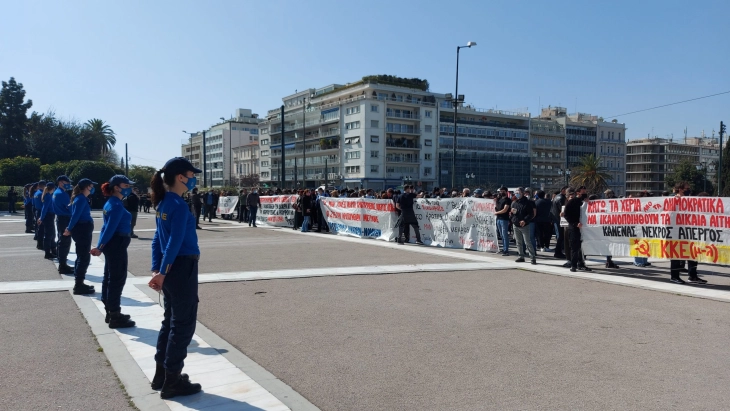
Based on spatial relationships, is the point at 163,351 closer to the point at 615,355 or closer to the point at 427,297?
the point at 615,355

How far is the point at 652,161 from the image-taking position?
6181 inches

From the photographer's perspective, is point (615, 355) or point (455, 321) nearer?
point (615, 355)

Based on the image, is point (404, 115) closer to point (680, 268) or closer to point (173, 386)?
point (680, 268)

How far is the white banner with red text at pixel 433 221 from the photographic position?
16.6 m

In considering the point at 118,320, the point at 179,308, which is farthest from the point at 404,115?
the point at 179,308

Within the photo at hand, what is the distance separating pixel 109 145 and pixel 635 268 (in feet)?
354

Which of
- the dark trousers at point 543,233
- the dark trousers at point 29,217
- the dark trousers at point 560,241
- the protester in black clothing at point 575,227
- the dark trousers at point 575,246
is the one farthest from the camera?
the dark trousers at point 29,217

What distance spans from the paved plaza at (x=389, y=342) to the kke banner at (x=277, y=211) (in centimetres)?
1530

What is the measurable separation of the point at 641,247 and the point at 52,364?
36.5ft

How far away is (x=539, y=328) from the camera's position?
7.18 m

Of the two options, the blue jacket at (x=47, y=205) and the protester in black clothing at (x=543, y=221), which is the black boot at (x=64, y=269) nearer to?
the blue jacket at (x=47, y=205)

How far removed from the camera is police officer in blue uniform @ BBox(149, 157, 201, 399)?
475cm

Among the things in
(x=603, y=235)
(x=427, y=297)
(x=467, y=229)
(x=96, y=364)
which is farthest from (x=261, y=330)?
(x=467, y=229)

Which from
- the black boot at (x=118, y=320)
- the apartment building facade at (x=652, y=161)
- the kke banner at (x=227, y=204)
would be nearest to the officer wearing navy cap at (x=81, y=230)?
the black boot at (x=118, y=320)
